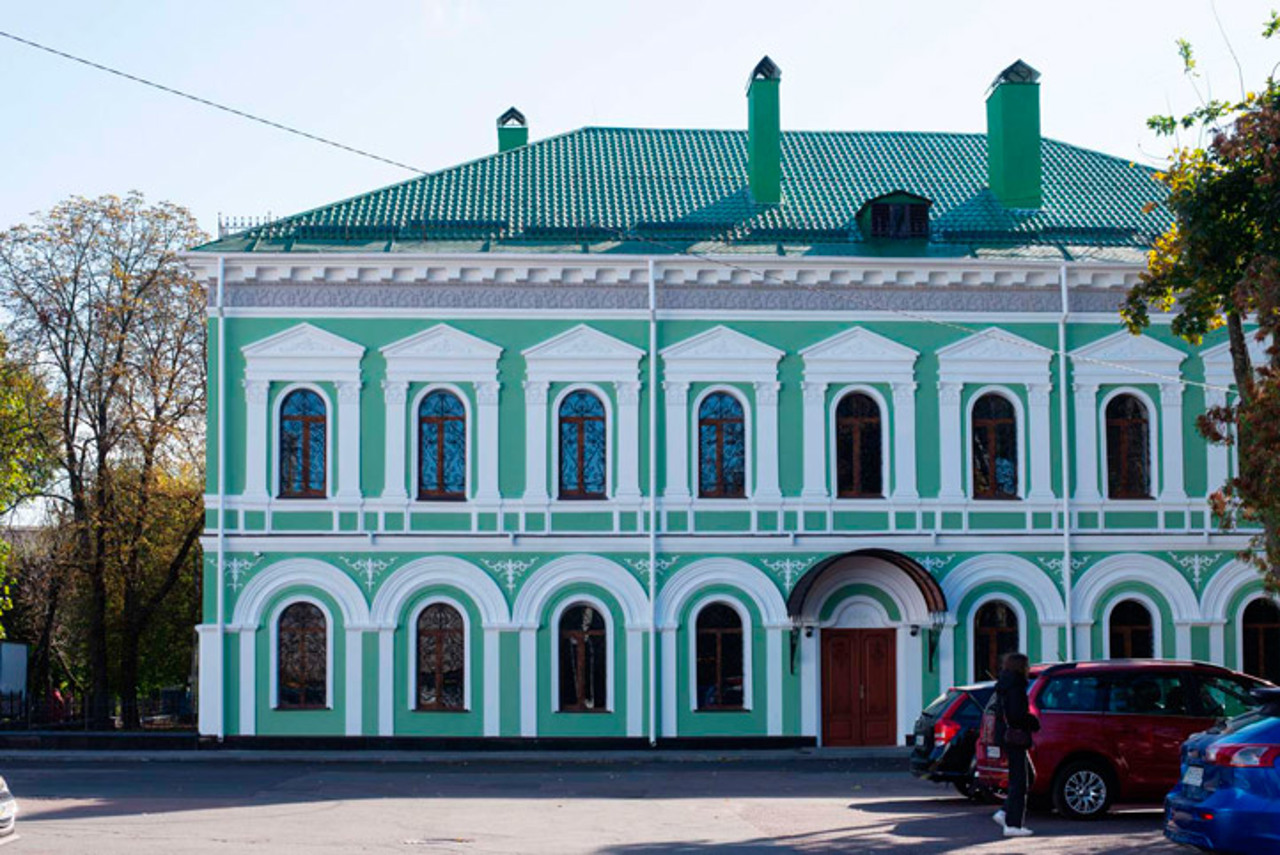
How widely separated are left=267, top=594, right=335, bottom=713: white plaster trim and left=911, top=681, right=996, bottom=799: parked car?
1214cm

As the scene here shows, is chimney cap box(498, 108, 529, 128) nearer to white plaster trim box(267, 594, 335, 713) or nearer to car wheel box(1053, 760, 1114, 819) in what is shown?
white plaster trim box(267, 594, 335, 713)

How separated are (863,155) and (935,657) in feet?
35.8

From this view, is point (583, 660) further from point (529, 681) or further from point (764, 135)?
point (764, 135)

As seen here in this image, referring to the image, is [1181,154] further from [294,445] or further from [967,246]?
[294,445]

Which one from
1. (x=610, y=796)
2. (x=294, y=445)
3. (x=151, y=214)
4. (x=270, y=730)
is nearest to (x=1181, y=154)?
(x=610, y=796)

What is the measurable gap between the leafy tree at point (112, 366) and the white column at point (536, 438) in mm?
12832

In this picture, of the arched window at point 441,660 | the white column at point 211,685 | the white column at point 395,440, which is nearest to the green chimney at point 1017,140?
the white column at point 395,440

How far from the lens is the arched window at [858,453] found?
96.8 ft

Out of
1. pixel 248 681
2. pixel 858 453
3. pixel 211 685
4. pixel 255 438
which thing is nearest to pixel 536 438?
pixel 255 438

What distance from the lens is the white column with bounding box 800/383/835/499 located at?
29.3 metres

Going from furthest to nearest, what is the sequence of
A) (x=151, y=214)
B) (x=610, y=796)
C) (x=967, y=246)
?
(x=151, y=214) < (x=967, y=246) < (x=610, y=796)

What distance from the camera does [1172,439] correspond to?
97.8ft

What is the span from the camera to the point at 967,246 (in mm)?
30656

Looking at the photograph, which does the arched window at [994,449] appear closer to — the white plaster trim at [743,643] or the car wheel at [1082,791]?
the white plaster trim at [743,643]
